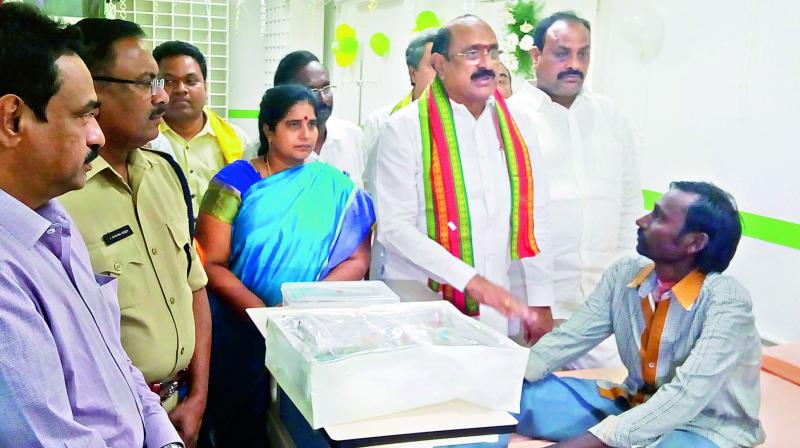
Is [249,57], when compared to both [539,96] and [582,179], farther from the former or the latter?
[582,179]

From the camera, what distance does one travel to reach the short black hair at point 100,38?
58.6 inches

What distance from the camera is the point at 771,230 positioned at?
69.7 inches

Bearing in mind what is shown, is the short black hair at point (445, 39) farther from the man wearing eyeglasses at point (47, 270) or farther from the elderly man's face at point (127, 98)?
the man wearing eyeglasses at point (47, 270)

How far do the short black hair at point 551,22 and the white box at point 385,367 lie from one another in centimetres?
116

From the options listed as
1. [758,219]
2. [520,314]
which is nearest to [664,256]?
[758,219]

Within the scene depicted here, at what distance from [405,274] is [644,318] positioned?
32.6 inches

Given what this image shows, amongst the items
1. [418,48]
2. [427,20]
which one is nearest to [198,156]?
[418,48]

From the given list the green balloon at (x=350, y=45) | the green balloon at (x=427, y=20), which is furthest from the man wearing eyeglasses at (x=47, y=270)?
the green balloon at (x=350, y=45)

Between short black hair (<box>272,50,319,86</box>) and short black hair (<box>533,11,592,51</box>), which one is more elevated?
short black hair (<box>533,11,592,51</box>)

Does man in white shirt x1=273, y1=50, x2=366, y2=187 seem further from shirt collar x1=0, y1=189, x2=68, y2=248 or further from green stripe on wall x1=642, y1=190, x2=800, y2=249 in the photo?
shirt collar x1=0, y1=189, x2=68, y2=248

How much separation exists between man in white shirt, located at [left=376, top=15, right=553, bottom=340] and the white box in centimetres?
80

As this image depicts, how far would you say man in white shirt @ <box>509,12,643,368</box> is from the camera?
2113 mm

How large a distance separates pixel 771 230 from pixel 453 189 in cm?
87

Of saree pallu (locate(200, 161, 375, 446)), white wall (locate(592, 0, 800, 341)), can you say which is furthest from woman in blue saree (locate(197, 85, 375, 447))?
white wall (locate(592, 0, 800, 341))
